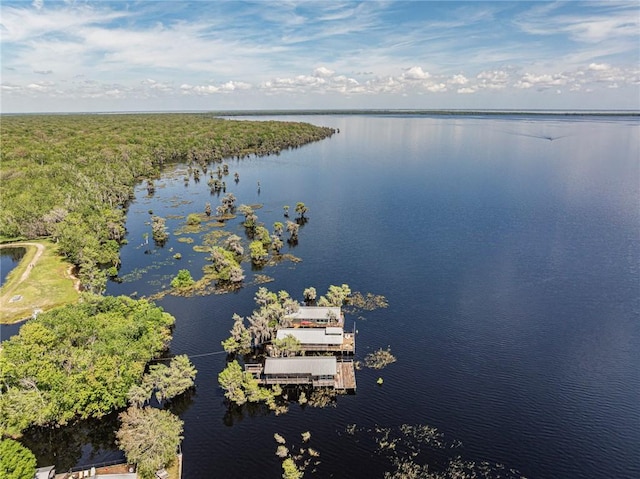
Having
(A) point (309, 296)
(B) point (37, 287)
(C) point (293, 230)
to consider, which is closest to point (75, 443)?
(A) point (309, 296)

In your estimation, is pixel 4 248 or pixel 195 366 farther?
pixel 4 248

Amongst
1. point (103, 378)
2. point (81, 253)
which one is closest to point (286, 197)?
point (81, 253)

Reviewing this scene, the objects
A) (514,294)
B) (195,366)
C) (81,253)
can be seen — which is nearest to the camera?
(195,366)

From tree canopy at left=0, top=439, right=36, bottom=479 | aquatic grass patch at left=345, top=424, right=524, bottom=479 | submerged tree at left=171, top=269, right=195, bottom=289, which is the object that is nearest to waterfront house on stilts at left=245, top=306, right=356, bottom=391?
aquatic grass patch at left=345, top=424, right=524, bottom=479

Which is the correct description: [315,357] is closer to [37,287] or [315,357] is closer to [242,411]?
[242,411]

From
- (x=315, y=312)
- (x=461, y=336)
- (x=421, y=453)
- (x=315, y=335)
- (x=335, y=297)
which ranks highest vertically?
(x=335, y=297)

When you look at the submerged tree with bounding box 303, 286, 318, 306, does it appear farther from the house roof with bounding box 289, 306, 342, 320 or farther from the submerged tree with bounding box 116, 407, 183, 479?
the submerged tree with bounding box 116, 407, 183, 479

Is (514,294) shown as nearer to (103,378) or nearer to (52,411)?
(103,378)
